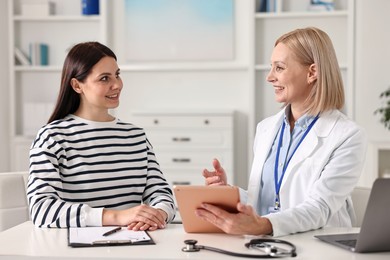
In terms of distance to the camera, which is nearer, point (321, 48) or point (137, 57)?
point (321, 48)

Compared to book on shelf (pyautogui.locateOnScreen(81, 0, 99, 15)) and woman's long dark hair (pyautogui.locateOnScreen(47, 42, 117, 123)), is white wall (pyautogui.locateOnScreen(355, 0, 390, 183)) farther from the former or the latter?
woman's long dark hair (pyautogui.locateOnScreen(47, 42, 117, 123))

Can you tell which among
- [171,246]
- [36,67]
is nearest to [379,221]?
[171,246]

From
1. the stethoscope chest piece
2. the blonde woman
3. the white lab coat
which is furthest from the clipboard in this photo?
the white lab coat

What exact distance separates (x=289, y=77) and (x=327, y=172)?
434mm

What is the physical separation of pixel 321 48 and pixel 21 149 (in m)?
4.13

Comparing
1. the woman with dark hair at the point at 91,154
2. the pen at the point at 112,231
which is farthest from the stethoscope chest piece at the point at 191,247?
the woman with dark hair at the point at 91,154

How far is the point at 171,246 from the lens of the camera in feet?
5.97

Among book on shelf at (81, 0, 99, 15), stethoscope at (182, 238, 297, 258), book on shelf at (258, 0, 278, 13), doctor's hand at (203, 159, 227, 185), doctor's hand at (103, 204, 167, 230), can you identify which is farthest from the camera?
book on shelf at (81, 0, 99, 15)

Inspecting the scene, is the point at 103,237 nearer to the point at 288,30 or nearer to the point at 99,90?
the point at 99,90

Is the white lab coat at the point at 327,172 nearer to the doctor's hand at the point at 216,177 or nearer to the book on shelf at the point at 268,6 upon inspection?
the doctor's hand at the point at 216,177

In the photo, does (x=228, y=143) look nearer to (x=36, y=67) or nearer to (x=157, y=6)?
(x=157, y=6)

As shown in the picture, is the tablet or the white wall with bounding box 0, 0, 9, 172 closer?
the tablet

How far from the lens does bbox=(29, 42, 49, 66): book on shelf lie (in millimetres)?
6047

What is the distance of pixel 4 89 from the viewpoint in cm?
604
